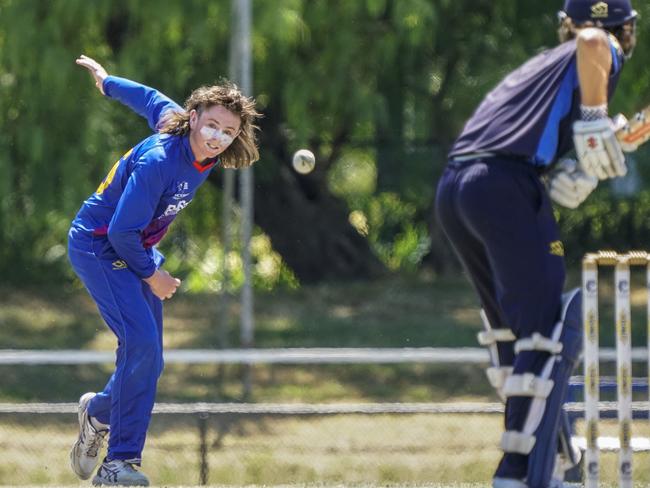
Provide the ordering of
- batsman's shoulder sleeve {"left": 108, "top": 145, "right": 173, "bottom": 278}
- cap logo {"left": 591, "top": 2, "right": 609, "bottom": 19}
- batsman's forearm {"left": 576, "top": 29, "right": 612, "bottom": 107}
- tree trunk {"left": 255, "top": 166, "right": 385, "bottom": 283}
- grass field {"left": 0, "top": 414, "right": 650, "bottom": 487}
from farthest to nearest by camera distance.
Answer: tree trunk {"left": 255, "top": 166, "right": 385, "bottom": 283} < grass field {"left": 0, "top": 414, "right": 650, "bottom": 487} < batsman's shoulder sleeve {"left": 108, "top": 145, "right": 173, "bottom": 278} < cap logo {"left": 591, "top": 2, "right": 609, "bottom": 19} < batsman's forearm {"left": 576, "top": 29, "right": 612, "bottom": 107}

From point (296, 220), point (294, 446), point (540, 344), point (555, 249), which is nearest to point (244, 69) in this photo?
point (294, 446)

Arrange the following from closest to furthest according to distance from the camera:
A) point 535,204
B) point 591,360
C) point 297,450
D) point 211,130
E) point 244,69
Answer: point 591,360 → point 535,204 → point 211,130 → point 297,450 → point 244,69

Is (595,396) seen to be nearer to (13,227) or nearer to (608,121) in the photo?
(608,121)

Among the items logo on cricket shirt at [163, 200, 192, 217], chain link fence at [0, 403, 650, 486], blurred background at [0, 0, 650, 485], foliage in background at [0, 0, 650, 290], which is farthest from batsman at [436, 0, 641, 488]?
foliage in background at [0, 0, 650, 290]

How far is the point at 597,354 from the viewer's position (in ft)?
14.3

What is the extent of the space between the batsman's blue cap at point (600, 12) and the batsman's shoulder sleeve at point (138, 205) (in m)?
1.49

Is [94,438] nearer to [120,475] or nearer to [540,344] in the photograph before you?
[120,475]

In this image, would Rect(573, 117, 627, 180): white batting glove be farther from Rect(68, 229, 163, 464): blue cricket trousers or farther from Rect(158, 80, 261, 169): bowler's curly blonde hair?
Rect(68, 229, 163, 464): blue cricket trousers

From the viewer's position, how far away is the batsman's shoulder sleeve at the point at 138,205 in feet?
15.9

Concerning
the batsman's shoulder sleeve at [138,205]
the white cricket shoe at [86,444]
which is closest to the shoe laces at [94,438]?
the white cricket shoe at [86,444]

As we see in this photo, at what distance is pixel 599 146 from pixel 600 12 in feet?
1.57

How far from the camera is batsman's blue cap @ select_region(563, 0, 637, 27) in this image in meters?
4.59

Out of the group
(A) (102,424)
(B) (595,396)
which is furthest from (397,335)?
(B) (595,396)

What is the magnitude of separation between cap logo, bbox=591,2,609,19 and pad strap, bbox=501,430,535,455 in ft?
4.46
